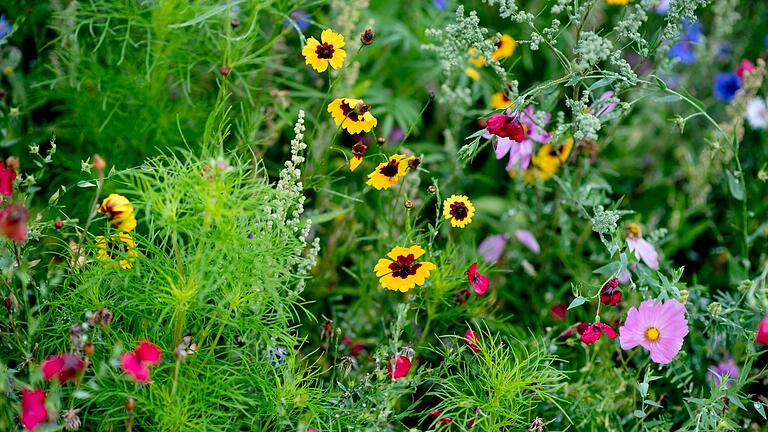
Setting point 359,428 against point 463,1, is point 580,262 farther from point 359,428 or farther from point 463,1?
point 463,1

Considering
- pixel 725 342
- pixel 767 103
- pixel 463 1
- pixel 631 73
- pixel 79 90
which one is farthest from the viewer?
pixel 463 1

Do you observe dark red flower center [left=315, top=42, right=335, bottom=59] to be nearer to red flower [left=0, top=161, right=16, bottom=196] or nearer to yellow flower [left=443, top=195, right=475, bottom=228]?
yellow flower [left=443, top=195, right=475, bottom=228]

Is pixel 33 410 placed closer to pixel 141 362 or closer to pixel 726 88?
pixel 141 362

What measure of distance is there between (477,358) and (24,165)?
0.95 metres

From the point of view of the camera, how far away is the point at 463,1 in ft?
6.80

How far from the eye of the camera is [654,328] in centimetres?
120

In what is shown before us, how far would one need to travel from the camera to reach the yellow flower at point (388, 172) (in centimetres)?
119

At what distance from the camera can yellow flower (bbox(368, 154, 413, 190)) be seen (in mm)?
1186

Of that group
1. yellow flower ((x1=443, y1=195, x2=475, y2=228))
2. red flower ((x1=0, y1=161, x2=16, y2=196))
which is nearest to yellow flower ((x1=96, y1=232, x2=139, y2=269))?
red flower ((x1=0, y1=161, x2=16, y2=196))

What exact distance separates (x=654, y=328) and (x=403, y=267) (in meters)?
0.41

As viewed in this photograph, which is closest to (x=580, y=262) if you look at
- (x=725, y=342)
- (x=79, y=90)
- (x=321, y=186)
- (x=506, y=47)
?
(x=725, y=342)

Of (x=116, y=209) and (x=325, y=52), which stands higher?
(x=325, y=52)

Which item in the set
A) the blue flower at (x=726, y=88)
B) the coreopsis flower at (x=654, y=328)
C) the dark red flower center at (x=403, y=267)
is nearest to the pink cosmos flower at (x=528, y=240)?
the coreopsis flower at (x=654, y=328)

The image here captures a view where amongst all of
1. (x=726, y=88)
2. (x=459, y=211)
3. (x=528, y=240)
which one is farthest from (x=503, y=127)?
(x=726, y=88)
